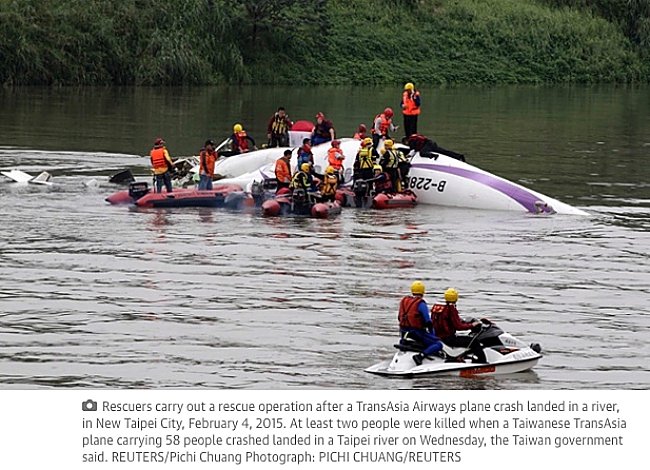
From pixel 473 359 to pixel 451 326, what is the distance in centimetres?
56

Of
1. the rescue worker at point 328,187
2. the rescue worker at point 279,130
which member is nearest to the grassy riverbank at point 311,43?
the rescue worker at point 279,130

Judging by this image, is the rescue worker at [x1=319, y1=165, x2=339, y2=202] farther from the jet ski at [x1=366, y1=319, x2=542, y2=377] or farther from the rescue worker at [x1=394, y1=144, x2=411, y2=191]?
the jet ski at [x1=366, y1=319, x2=542, y2=377]

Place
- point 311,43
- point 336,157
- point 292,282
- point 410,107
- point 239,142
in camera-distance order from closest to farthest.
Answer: point 292,282
point 336,157
point 410,107
point 239,142
point 311,43

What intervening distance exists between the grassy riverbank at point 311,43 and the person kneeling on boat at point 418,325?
188 ft

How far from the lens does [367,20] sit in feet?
302

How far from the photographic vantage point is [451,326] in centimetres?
1822

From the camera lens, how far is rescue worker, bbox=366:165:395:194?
33312 millimetres

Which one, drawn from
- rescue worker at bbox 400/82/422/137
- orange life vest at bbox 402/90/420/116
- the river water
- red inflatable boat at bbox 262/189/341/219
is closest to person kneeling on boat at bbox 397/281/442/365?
the river water

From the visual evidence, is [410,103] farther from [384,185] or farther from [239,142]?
[239,142]

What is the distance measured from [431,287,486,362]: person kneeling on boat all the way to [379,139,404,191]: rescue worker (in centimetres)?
1516

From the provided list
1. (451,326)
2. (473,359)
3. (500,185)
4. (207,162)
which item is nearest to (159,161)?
(207,162)

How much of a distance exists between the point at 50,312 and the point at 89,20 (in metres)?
56.2
